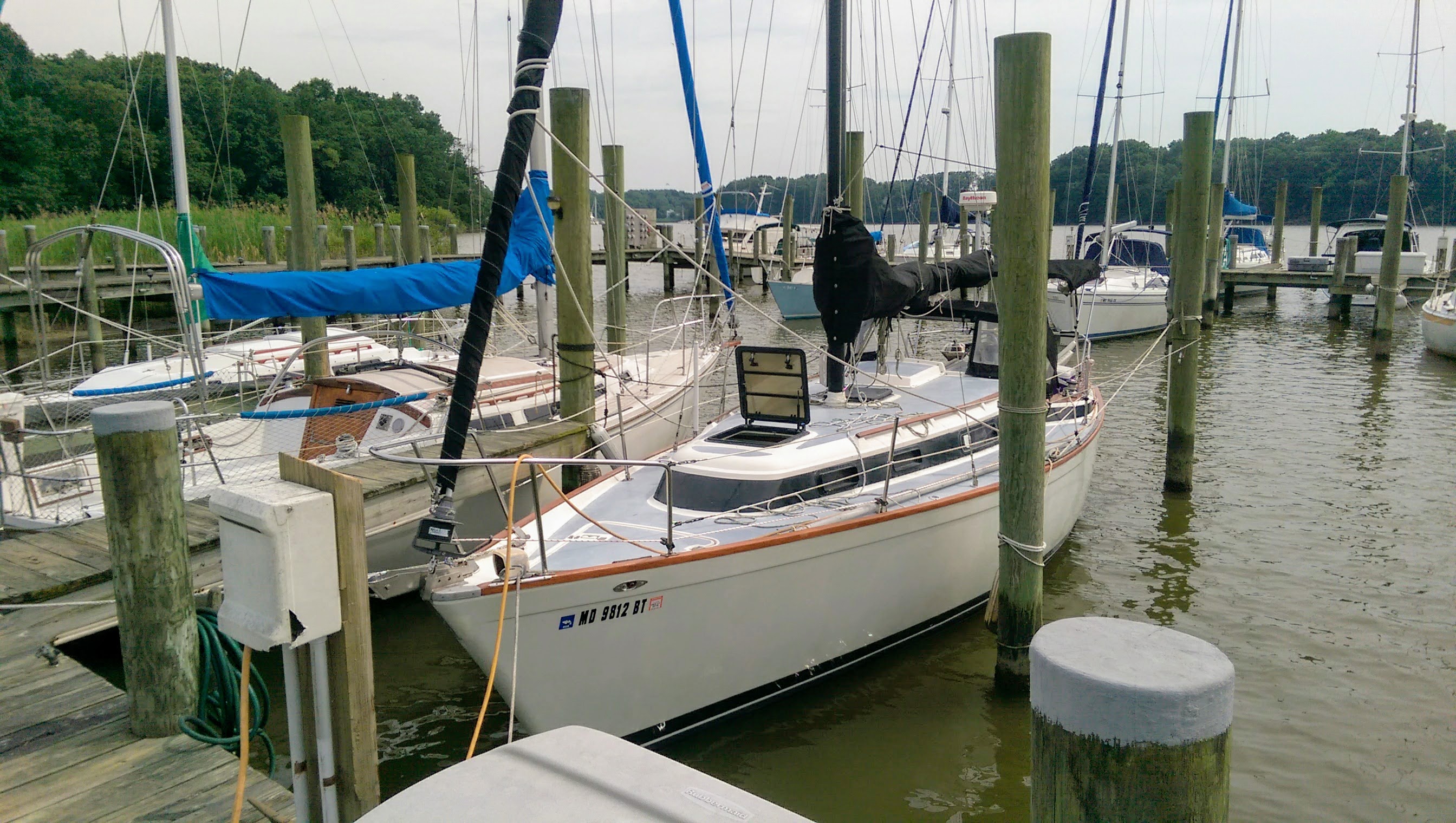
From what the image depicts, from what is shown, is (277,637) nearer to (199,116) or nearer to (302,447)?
(302,447)

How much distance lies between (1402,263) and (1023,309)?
28.6m

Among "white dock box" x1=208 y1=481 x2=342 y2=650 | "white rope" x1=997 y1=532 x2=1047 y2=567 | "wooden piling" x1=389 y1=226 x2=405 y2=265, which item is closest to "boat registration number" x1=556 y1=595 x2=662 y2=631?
"white dock box" x1=208 y1=481 x2=342 y2=650

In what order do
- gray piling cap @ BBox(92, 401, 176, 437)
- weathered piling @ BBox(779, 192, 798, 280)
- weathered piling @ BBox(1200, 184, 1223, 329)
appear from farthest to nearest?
1. weathered piling @ BBox(779, 192, 798, 280)
2. weathered piling @ BBox(1200, 184, 1223, 329)
3. gray piling cap @ BBox(92, 401, 176, 437)

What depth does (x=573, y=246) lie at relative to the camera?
8.37 meters

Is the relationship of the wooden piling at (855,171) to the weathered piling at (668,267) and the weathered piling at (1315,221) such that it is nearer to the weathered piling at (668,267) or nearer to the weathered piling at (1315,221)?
the weathered piling at (668,267)

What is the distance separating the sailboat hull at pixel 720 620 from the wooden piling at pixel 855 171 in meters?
3.25

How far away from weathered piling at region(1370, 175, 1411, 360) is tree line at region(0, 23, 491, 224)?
22.2m

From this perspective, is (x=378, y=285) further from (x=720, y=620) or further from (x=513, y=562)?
(x=720, y=620)

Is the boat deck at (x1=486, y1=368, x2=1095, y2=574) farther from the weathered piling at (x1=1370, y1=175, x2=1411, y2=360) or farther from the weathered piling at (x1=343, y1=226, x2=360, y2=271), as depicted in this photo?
the weathered piling at (x1=1370, y1=175, x2=1411, y2=360)

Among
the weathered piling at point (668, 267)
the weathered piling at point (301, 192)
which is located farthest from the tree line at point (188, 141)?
the weathered piling at point (301, 192)

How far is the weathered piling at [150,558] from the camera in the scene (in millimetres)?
4176

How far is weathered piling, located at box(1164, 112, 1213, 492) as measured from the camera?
10125 millimetres

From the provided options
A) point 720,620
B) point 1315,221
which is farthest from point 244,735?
point 1315,221

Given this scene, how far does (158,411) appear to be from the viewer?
13.9ft
